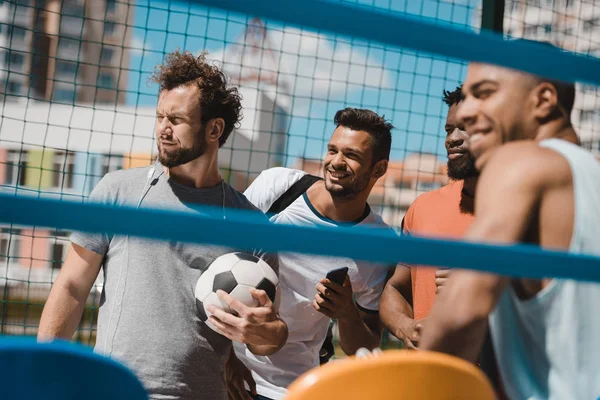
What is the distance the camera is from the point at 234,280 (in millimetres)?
2430

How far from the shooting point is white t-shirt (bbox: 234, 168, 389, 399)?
3.00m

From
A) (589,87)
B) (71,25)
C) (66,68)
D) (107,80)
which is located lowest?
(589,87)

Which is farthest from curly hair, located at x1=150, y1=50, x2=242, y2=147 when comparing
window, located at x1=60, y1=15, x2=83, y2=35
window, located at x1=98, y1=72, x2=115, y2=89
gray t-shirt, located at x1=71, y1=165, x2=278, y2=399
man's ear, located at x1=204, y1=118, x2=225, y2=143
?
window, located at x1=60, y1=15, x2=83, y2=35

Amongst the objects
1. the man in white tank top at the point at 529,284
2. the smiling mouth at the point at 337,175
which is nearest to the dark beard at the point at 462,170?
the smiling mouth at the point at 337,175

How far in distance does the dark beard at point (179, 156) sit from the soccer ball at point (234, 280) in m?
0.39

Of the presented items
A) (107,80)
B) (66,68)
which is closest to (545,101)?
(66,68)

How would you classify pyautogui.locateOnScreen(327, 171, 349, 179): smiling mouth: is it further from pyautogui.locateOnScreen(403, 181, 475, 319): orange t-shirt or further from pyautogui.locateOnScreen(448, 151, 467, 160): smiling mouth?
pyautogui.locateOnScreen(448, 151, 467, 160): smiling mouth

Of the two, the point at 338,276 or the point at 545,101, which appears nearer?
the point at 545,101

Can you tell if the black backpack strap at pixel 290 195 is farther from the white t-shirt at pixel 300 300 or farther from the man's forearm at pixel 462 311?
the man's forearm at pixel 462 311

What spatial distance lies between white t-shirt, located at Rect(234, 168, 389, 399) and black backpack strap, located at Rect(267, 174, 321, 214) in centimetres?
3

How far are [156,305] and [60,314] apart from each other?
33 cm

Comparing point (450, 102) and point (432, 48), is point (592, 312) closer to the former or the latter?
point (432, 48)

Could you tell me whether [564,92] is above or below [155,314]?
above

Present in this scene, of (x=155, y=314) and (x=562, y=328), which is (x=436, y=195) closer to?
(x=155, y=314)
